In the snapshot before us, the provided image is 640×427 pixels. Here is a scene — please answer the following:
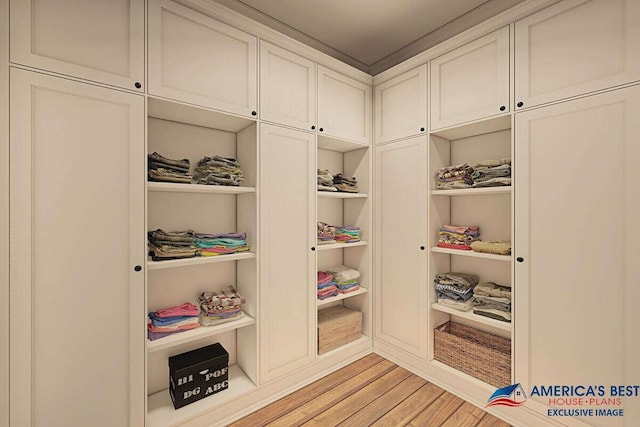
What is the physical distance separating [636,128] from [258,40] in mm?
2080

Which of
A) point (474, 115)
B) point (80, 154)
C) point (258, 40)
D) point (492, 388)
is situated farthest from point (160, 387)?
point (474, 115)

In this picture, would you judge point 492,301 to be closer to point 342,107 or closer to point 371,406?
point 371,406

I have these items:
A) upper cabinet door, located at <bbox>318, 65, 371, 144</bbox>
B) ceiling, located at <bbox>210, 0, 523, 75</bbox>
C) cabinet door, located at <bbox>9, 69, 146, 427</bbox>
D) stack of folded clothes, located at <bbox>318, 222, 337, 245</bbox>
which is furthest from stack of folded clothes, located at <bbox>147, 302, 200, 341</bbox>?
ceiling, located at <bbox>210, 0, 523, 75</bbox>

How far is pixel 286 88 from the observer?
202cm

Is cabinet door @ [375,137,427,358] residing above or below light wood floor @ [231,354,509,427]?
above

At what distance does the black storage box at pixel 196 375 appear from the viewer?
171 cm

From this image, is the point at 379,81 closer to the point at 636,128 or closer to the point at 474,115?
the point at 474,115

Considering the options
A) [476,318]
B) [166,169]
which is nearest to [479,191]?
[476,318]

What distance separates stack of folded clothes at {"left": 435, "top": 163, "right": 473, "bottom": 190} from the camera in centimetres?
208

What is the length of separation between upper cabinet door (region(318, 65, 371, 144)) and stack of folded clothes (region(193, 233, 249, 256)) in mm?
1029

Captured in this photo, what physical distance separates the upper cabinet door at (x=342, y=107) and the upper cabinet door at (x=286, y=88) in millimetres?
101

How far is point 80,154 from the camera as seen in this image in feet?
4.40

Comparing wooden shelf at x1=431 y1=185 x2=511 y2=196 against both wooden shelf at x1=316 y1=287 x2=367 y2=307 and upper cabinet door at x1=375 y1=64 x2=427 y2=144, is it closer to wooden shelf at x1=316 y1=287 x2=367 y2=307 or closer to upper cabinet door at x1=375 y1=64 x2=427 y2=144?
upper cabinet door at x1=375 y1=64 x2=427 y2=144

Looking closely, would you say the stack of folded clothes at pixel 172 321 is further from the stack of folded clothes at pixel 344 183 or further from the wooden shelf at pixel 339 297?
the stack of folded clothes at pixel 344 183
